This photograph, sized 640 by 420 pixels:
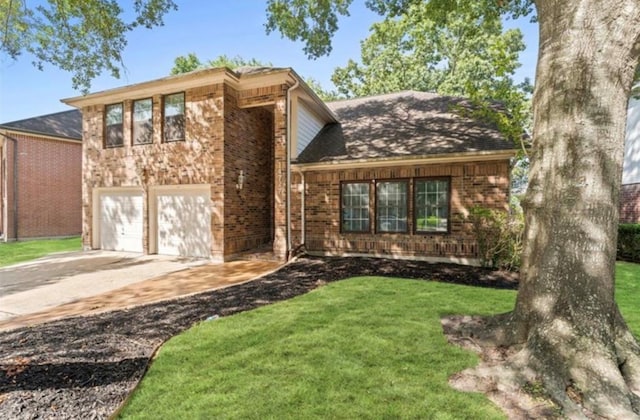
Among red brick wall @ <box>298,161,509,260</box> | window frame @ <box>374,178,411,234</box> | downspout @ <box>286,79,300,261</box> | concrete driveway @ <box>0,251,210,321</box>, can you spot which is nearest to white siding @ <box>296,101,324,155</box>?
downspout @ <box>286,79,300,261</box>

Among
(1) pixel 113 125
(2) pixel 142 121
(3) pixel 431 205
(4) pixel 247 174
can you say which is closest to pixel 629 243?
(3) pixel 431 205

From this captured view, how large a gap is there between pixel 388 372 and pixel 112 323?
374 centimetres

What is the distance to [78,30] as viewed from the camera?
8.23 meters

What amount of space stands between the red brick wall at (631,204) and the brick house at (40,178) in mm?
26501

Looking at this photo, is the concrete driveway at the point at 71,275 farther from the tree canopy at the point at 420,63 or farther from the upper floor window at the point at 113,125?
the tree canopy at the point at 420,63

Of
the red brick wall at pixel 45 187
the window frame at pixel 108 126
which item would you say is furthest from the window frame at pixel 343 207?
the red brick wall at pixel 45 187

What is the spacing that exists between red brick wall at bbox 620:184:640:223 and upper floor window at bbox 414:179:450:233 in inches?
432

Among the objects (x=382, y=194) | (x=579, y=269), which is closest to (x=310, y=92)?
(x=382, y=194)

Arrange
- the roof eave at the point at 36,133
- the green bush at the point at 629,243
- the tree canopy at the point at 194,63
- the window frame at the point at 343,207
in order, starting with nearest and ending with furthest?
the window frame at the point at 343,207
the green bush at the point at 629,243
the roof eave at the point at 36,133
the tree canopy at the point at 194,63

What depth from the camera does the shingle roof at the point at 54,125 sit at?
1489 cm

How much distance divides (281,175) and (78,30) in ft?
21.2

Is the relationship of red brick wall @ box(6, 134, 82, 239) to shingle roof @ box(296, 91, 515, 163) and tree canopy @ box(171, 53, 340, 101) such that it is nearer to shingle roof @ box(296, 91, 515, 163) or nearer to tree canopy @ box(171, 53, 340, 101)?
tree canopy @ box(171, 53, 340, 101)

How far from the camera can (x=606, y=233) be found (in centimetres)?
271

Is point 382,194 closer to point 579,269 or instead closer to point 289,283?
point 289,283
